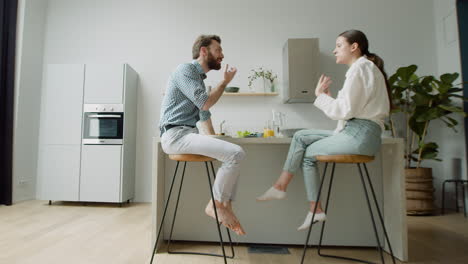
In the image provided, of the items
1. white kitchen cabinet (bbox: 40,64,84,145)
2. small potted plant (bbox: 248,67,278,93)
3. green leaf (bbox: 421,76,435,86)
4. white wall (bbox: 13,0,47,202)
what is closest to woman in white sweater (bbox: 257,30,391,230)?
green leaf (bbox: 421,76,435,86)

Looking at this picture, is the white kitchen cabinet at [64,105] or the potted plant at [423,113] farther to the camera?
the white kitchen cabinet at [64,105]

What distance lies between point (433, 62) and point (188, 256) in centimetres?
412

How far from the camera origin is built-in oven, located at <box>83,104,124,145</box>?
3.72 meters

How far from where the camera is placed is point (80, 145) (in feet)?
12.2

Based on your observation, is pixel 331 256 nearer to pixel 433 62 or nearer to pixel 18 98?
pixel 433 62

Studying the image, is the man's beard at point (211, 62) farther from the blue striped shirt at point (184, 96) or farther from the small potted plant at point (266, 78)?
the small potted plant at point (266, 78)

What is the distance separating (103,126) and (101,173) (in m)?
0.58

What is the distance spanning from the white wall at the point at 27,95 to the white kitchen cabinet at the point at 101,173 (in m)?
0.90

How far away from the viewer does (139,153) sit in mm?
4188

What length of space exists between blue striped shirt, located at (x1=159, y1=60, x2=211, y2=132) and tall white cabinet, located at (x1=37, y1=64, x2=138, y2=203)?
82.4 inches

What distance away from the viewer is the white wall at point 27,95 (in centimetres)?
383

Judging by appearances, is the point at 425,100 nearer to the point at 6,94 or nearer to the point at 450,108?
the point at 450,108

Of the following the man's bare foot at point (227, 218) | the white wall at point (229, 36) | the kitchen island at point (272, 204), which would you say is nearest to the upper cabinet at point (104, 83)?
the white wall at point (229, 36)

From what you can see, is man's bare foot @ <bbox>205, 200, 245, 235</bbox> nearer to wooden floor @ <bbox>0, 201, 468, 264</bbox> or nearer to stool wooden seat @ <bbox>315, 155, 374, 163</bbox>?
wooden floor @ <bbox>0, 201, 468, 264</bbox>
